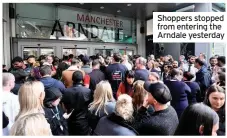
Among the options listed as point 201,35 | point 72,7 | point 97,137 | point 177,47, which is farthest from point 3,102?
point 177,47

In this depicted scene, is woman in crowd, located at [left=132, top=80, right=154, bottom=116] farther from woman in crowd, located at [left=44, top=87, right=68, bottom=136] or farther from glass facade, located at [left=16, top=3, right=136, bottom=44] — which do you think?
glass facade, located at [left=16, top=3, right=136, bottom=44]

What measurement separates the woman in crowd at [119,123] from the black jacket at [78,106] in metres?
0.89

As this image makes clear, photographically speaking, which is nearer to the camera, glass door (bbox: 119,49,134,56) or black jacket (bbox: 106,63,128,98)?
black jacket (bbox: 106,63,128,98)

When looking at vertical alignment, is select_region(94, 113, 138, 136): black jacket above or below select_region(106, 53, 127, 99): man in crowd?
below

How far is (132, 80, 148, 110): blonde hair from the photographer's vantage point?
8.21ft

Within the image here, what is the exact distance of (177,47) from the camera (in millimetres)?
10656

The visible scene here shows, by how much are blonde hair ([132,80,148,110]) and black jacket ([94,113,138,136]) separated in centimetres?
65

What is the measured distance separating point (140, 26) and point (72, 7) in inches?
163

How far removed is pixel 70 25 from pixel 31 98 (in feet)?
24.2

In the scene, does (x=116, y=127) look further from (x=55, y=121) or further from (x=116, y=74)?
(x=116, y=74)

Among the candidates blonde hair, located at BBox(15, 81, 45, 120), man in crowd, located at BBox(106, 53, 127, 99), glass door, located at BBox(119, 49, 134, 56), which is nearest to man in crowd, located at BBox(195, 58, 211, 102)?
man in crowd, located at BBox(106, 53, 127, 99)

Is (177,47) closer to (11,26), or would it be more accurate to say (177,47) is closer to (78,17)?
(78,17)

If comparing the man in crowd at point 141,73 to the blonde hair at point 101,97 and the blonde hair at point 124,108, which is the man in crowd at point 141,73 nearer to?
the blonde hair at point 101,97

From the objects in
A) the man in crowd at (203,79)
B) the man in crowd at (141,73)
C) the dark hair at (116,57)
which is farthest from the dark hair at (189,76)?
the dark hair at (116,57)
